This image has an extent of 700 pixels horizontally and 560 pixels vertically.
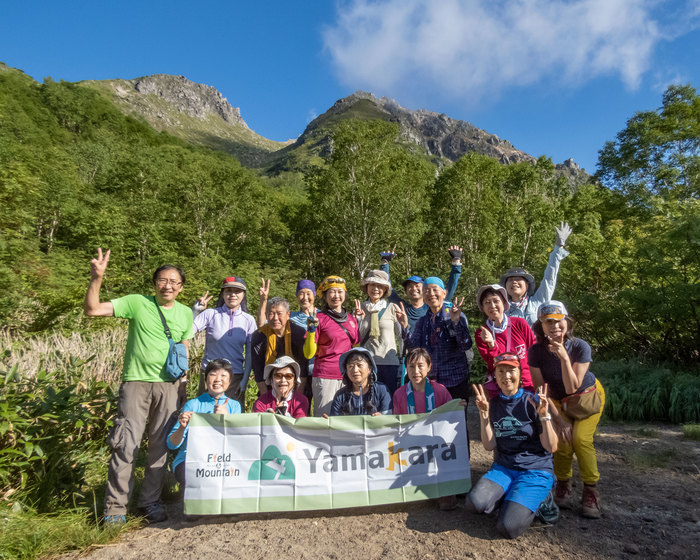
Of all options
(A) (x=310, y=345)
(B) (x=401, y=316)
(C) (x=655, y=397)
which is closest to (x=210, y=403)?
(A) (x=310, y=345)

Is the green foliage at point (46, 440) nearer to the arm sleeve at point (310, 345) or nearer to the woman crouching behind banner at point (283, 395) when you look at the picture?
the woman crouching behind banner at point (283, 395)

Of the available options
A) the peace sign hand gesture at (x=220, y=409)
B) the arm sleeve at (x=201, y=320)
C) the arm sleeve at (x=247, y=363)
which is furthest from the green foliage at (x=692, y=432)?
the arm sleeve at (x=201, y=320)

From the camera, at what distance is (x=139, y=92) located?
195375 mm

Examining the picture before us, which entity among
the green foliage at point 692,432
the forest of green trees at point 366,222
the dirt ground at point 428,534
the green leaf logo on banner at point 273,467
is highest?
the forest of green trees at point 366,222

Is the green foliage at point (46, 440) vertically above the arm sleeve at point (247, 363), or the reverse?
the arm sleeve at point (247, 363)

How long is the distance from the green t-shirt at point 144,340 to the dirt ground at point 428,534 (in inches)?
54.6

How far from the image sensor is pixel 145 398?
367 cm

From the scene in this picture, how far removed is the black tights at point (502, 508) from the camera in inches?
126

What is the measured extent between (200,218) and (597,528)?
26.4 meters

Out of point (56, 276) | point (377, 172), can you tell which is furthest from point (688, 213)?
point (377, 172)

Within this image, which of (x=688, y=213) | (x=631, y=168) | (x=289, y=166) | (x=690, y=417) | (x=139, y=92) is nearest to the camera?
(x=690, y=417)

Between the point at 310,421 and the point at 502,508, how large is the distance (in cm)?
184

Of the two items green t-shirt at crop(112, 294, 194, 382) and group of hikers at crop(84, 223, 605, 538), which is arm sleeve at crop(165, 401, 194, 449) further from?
green t-shirt at crop(112, 294, 194, 382)

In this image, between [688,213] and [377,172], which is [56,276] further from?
[377,172]
